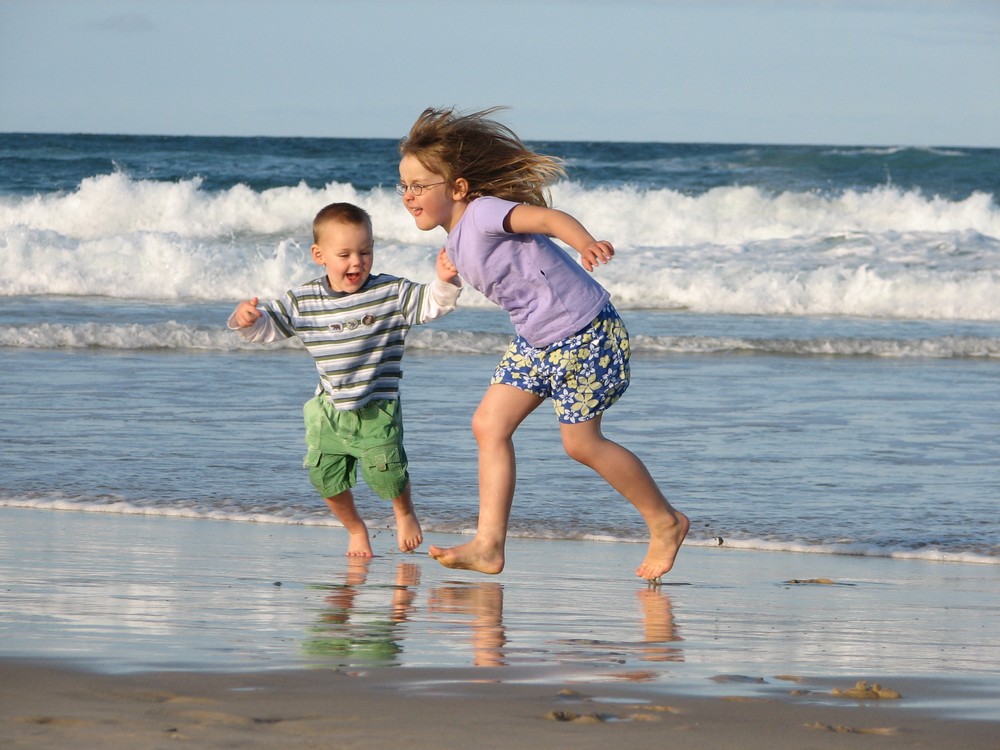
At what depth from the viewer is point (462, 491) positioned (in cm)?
568

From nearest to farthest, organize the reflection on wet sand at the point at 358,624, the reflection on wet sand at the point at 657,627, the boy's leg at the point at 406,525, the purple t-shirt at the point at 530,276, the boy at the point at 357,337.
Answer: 1. the reflection on wet sand at the point at 358,624
2. the reflection on wet sand at the point at 657,627
3. the purple t-shirt at the point at 530,276
4. the boy at the point at 357,337
5. the boy's leg at the point at 406,525

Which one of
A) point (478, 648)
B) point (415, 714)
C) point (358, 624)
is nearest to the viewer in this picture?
point (415, 714)

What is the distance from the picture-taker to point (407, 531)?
4441 millimetres

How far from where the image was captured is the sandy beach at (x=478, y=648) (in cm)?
221

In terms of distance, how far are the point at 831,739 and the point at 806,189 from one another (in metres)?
A: 24.9

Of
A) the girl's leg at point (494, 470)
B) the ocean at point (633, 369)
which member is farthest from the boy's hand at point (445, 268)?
the ocean at point (633, 369)

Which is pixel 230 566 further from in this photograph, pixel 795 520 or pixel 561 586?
pixel 795 520

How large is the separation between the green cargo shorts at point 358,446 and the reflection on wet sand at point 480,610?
540mm

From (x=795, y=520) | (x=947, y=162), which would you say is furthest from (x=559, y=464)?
(x=947, y=162)

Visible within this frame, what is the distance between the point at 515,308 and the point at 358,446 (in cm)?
79

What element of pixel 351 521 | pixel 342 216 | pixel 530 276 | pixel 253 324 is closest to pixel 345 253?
pixel 342 216

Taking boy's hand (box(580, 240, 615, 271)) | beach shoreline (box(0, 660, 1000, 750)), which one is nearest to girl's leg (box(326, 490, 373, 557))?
boy's hand (box(580, 240, 615, 271))

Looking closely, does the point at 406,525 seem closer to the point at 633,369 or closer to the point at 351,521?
the point at 351,521

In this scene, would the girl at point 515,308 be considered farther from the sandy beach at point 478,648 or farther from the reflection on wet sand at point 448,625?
the sandy beach at point 478,648
